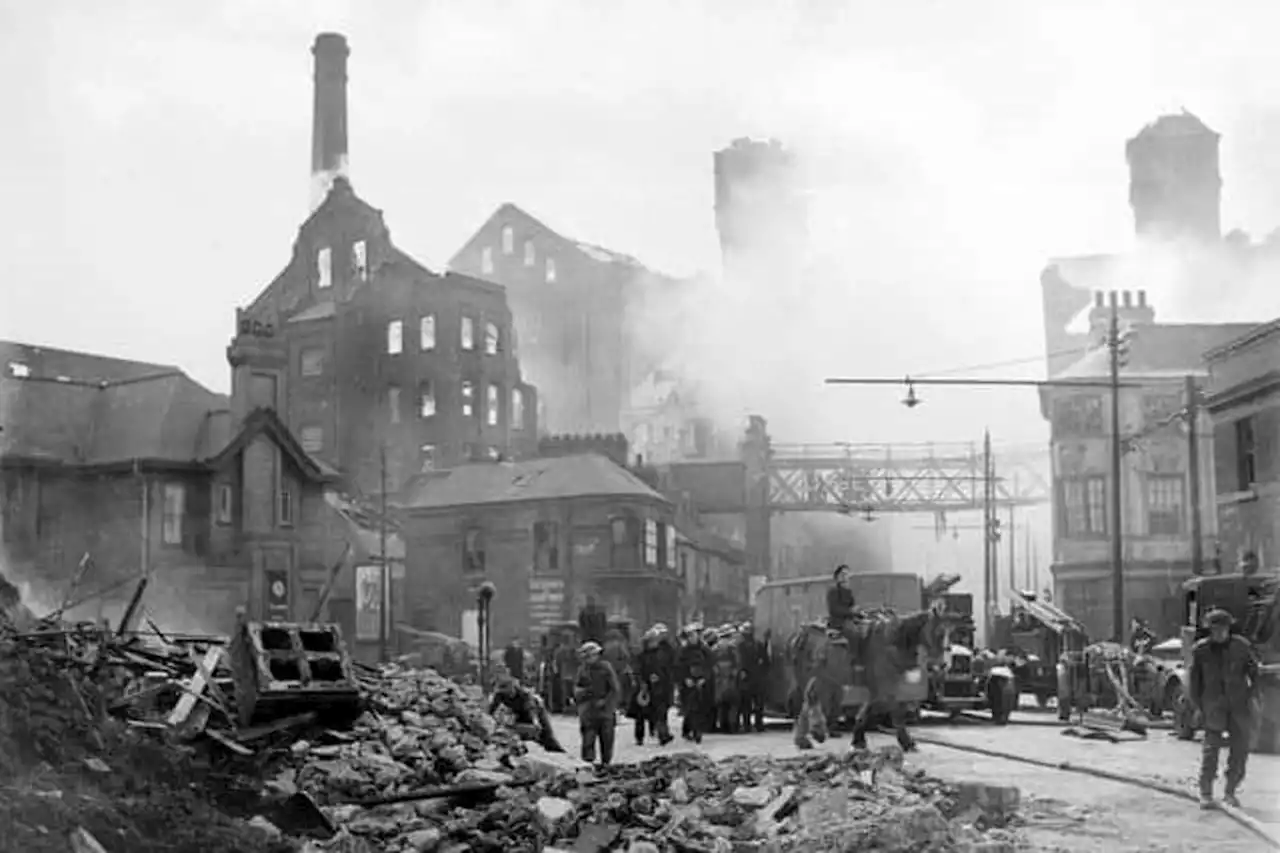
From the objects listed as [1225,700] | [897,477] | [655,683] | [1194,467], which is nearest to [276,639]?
[655,683]

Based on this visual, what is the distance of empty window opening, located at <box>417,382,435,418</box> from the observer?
73.8 feet

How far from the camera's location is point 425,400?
22.7 m

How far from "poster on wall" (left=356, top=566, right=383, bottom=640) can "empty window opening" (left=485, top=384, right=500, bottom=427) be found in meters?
2.81

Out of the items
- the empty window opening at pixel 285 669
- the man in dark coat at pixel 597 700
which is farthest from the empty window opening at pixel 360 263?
the empty window opening at pixel 285 669

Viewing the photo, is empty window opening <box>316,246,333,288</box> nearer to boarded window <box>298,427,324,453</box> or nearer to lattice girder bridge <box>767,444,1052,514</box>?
boarded window <box>298,427,324,453</box>

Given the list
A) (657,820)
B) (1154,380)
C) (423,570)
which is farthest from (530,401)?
(657,820)

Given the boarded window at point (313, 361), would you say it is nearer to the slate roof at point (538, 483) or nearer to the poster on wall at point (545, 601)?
the slate roof at point (538, 483)

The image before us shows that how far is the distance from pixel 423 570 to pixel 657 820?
13617 millimetres

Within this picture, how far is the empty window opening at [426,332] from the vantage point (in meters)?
21.9

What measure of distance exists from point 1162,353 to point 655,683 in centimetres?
1013

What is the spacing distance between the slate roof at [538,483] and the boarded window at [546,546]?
69 centimetres

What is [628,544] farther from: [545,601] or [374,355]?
[374,355]

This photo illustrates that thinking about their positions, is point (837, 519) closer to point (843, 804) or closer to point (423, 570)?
point (423, 570)

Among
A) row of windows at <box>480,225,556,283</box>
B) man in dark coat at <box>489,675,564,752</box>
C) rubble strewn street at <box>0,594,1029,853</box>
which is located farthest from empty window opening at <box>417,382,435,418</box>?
rubble strewn street at <box>0,594,1029,853</box>
